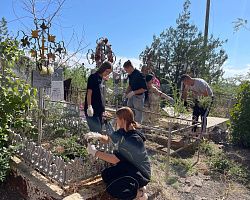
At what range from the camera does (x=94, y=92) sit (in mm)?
3998

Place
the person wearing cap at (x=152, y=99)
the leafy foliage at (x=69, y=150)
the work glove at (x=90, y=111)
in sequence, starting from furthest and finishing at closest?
the person wearing cap at (x=152, y=99) < the work glove at (x=90, y=111) < the leafy foliage at (x=69, y=150)

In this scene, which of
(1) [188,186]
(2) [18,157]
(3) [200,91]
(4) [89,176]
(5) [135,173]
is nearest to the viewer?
(5) [135,173]

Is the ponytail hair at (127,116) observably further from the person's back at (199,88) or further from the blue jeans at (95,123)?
the person's back at (199,88)

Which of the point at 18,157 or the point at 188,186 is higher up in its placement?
the point at 18,157

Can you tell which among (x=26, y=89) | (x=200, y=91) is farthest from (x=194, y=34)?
(x=26, y=89)

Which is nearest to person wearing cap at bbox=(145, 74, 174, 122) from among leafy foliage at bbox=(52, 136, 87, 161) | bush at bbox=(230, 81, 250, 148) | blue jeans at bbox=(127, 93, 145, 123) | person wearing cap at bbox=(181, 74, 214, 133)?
person wearing cap at bbox=(181, 74, 214, 133)

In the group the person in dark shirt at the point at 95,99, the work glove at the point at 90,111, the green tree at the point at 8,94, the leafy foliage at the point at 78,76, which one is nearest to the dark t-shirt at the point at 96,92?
the person in dark shirt at the point at 95,99

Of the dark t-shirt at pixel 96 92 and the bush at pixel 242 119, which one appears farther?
the bush at pixel 242 119

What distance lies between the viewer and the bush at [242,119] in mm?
5770

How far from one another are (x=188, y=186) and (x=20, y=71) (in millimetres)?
4359

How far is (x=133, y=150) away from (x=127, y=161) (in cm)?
14

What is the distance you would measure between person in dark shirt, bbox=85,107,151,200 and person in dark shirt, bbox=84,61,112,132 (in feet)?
4.05

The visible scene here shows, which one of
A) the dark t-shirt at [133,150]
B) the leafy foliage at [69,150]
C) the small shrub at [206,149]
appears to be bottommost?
the small shrub at [206,149]

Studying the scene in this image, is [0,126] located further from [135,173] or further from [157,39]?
[157,39]
